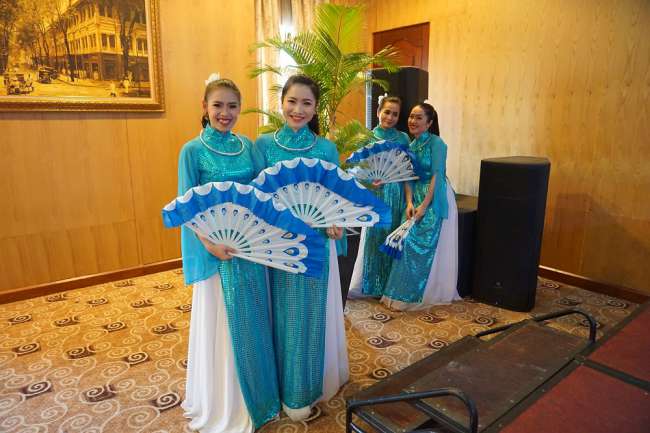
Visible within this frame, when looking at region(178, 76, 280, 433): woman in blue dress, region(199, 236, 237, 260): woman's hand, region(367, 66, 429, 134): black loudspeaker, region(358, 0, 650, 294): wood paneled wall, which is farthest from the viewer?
region(367, 66, 429, 134): black loudspeaker

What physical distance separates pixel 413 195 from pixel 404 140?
16.2 inches

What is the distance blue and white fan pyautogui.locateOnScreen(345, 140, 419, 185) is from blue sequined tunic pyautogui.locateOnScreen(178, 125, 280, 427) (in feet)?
3.65

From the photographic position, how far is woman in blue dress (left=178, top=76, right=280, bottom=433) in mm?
1709

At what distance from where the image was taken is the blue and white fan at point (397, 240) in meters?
3.15

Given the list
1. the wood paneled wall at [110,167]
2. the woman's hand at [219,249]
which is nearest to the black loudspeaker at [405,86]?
the wood paneled wall at [110,167]

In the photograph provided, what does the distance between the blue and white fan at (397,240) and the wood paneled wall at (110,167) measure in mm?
1989

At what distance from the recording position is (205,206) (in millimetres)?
1462

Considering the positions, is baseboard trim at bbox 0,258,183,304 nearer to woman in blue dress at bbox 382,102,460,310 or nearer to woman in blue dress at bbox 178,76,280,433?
woman in blue dress at bbox 382,102,460,310

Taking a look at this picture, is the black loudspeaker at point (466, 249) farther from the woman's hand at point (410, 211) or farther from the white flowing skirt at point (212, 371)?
the white flowing skirt at point (212, 371)

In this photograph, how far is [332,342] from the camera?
6.82 feet

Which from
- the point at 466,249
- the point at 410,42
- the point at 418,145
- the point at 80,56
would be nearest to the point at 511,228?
the point at 466,249

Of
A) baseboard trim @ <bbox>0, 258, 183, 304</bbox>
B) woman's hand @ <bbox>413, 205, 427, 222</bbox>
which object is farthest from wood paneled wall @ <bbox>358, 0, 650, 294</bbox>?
baseboard trim @ <bbox>0, 258, 183, 304</bbox>

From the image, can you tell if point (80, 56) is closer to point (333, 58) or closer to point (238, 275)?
point (333, 58)

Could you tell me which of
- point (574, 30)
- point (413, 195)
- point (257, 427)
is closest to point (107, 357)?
point (257, 427)
